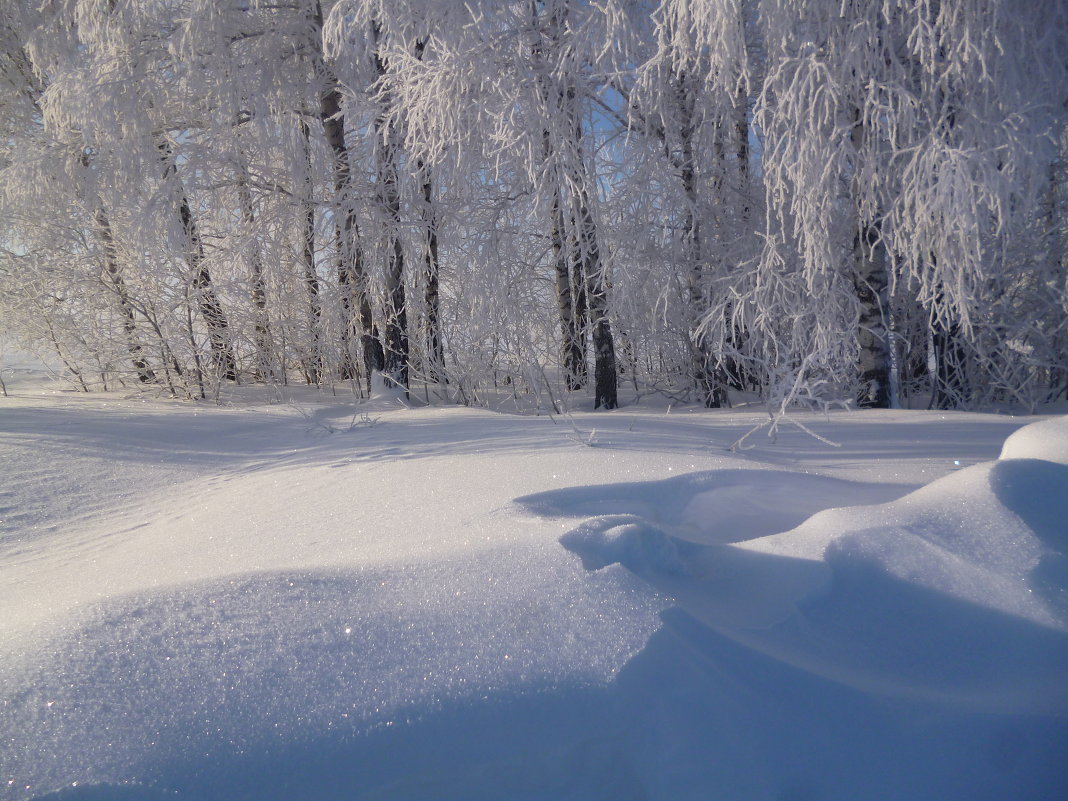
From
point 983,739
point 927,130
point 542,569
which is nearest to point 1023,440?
point 983,739

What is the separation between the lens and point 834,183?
5016 millimetres

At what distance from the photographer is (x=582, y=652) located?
1.37 m

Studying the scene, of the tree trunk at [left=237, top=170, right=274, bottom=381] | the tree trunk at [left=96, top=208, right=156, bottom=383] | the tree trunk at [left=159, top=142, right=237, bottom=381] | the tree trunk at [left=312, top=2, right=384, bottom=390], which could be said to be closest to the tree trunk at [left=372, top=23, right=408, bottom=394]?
the tree trunk at [left=312, top=2, right=384, bottom=390]

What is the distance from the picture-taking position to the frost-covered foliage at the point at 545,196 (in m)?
Result: 4.73

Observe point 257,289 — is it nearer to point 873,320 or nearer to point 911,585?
point 873,320

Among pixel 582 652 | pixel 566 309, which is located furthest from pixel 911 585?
pixel 566 309

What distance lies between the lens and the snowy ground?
118 centimetres

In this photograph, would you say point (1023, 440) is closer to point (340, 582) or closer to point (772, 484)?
point (772, 484)

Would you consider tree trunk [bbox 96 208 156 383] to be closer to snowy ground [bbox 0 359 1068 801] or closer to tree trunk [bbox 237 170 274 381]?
tree trunk [bbox 237 170 274 381]

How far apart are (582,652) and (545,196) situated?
5.24 metres

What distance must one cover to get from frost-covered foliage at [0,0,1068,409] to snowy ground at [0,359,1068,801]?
280 centimetres

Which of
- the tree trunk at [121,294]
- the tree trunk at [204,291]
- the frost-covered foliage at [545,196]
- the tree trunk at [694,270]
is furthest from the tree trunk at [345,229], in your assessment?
the tree trunk at [694,270]

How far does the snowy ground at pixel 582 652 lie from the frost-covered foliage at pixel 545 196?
2804mm

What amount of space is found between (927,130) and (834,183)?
0.68 meters
